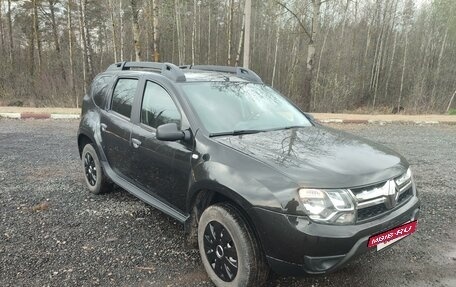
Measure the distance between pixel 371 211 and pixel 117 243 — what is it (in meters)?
2.49

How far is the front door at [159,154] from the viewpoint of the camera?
3293 millimetres

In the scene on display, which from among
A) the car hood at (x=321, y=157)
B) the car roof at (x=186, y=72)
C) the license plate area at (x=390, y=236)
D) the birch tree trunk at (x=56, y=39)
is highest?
the birch tree trunk at (x=56, y=39)

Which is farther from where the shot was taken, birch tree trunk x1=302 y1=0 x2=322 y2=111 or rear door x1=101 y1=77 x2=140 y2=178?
birch tree trunk x1=302 y1=0 x2=322 y2=111

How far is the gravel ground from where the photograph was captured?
3107 mm

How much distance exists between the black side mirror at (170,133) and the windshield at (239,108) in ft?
0.74

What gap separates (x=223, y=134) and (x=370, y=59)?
114 ft

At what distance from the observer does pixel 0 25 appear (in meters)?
24.8

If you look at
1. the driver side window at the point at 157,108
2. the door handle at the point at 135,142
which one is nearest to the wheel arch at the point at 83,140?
the door handle at the point at 135,142

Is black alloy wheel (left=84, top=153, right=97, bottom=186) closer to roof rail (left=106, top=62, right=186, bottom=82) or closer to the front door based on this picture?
the front door

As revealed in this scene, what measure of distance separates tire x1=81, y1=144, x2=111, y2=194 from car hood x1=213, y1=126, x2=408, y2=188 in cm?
234

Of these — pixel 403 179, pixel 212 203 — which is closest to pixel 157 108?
pixel 212 203

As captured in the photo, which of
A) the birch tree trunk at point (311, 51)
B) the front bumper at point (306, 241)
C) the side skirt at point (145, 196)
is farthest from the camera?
the birch tree trunk at point (311, 51)

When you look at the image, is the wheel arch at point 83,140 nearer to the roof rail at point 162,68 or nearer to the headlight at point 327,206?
the roof rail at point 162,68

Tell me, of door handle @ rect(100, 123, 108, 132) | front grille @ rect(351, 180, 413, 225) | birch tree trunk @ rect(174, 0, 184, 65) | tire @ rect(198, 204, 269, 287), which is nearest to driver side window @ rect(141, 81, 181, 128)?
door handle @ rect(100, 123, 108, 132)
